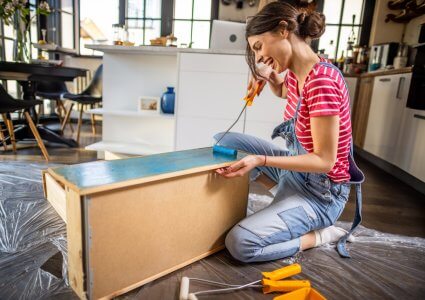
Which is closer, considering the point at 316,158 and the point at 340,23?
the point at 316,158

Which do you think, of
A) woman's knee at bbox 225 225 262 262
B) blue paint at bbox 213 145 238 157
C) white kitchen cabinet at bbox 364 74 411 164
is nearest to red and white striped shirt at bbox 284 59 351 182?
blue paint at bbox 213 145 238 157

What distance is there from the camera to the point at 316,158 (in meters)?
0.89

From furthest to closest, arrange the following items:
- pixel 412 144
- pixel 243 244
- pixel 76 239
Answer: pixel 412 144
pixel 243 244
pixel 76 239

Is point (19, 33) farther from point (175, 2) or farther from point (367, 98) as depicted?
point (367, 98)

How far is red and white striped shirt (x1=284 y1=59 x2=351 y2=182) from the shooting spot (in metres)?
0.87

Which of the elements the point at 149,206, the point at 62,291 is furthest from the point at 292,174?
the point at 62,291

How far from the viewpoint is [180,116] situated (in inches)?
79.3

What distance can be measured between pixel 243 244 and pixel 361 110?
269 cm

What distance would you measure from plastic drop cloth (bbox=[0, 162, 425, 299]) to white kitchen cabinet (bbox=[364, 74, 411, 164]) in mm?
1351

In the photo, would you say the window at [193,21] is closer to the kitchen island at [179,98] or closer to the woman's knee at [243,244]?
the kitchen island at [179,98]

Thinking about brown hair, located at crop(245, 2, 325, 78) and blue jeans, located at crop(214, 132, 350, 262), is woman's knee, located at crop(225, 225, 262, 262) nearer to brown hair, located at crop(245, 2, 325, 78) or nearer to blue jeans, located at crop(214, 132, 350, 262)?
blue jeans, located at crop(214, 132, 350, 262)

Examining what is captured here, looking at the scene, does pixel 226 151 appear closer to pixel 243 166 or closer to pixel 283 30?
pixel 243 166

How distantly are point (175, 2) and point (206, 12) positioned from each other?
0.46m

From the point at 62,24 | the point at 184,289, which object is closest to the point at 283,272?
the point at 184,289
